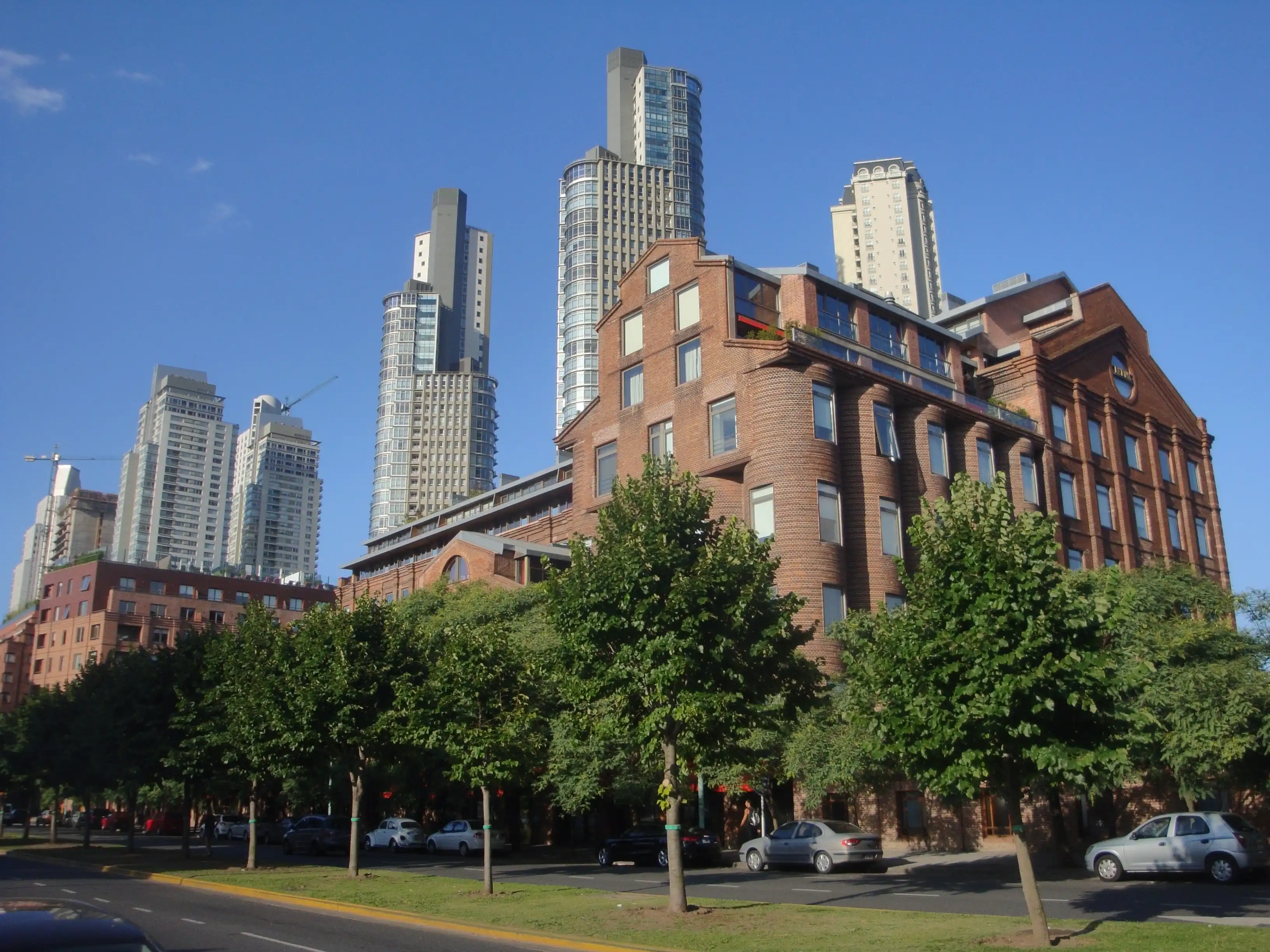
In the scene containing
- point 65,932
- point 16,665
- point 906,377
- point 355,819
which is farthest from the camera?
point 16,665

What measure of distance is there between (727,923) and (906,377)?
33012 mm

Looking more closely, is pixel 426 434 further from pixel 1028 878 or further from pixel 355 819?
pixel 1028 878

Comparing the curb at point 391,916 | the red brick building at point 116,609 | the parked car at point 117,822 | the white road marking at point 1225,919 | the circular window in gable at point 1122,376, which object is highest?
the circular window in gable at point 1122,376

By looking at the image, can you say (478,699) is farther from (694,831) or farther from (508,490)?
(508,490)

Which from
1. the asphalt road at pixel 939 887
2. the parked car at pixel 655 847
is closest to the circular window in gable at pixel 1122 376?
the asphalt road at pixel 939 887

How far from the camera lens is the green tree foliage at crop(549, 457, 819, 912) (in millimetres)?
19219

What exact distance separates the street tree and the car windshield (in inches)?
368

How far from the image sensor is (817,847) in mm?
28984

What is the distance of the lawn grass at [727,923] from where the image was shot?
46.5 ft

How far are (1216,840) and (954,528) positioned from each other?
1254 centimetres

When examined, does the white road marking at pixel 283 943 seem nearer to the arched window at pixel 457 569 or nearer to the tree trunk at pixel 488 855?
the tree trunk at pixel 488 855

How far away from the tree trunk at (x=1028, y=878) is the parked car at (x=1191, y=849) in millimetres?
9663

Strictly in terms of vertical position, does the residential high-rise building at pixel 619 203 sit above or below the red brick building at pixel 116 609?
above

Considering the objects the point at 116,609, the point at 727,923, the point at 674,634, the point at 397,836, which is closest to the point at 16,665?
the point at 116,609
